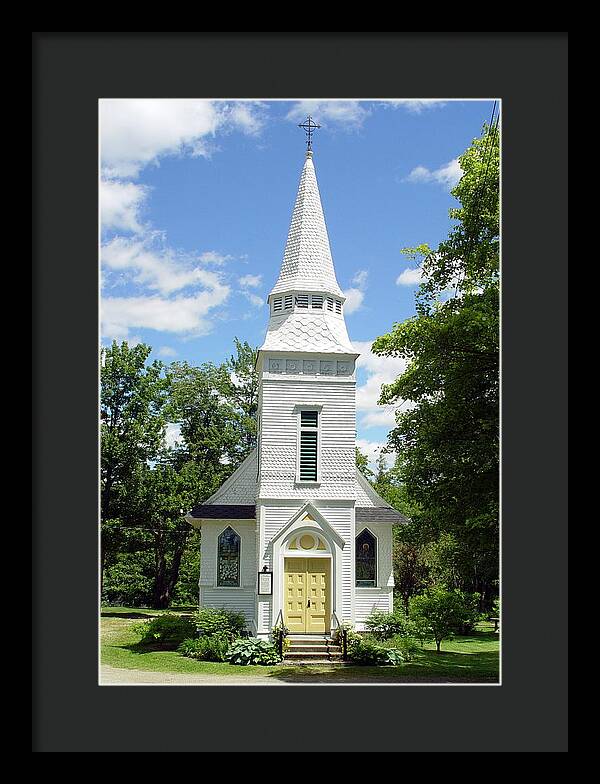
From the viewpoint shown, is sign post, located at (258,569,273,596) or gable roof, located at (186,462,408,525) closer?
sign post, located at (258,569,273,596)

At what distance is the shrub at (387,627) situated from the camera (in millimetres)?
15852

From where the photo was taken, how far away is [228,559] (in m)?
17.1

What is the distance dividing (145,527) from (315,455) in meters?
10.3

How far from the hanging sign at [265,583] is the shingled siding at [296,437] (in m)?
1.38

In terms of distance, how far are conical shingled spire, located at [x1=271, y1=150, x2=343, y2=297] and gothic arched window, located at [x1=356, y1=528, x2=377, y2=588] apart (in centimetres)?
485

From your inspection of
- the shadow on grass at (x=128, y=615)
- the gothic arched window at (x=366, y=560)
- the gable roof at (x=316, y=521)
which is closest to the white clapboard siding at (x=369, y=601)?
the gothic arched window at (x=366, y=560)

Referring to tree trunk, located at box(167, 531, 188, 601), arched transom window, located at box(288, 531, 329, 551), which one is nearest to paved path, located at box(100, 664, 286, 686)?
arched transom window, located at box(288, 531, 329, 551)

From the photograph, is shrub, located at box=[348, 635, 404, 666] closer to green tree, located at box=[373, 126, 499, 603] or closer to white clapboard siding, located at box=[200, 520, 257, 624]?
green tree, located at box=[373, 126, 499, 603]

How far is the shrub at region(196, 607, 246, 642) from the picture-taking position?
50.8ft

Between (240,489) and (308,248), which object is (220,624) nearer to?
(240,489)

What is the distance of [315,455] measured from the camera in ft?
52.1
